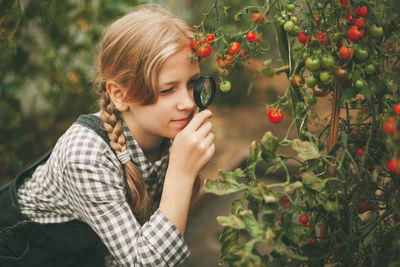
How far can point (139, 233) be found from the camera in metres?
0.95

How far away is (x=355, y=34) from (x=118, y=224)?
711 millimetres

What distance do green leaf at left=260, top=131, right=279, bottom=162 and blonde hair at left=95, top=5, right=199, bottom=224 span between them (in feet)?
1.54

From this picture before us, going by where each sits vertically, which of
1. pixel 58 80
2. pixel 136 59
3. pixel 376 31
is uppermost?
pixel 376 31

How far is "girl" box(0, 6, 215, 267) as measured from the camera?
95 centimetres

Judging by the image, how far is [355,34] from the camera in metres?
0.63

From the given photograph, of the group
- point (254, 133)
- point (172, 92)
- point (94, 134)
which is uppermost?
point (172, 92)

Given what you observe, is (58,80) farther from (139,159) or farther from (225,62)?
(225,62)

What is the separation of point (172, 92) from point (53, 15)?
4.09 feet

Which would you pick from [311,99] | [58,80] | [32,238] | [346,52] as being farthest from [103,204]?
[58,80]

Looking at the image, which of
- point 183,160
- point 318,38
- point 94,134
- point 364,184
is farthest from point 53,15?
point 364,184

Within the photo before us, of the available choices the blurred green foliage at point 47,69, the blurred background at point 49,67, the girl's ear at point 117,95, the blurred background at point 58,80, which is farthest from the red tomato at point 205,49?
the blurred green foliage at point 47,69

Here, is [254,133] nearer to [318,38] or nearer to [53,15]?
[53,15]

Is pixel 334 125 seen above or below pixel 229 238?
above

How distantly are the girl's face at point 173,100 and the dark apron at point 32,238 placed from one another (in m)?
0.19
